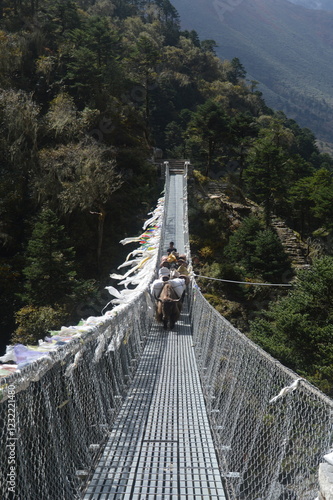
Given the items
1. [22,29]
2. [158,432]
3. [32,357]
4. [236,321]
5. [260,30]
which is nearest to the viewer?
[32,357]

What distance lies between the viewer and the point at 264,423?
2359 millimetres

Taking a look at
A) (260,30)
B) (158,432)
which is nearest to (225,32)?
(260,30)

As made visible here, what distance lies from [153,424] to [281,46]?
141m

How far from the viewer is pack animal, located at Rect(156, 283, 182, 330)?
445cm

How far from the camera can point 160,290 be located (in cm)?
469

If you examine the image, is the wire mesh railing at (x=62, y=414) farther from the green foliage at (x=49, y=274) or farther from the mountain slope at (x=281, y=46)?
the mountain slope at (x=281, y=46)

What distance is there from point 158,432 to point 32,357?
3.51 feet

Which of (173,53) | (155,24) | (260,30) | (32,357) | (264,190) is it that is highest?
(260,30)

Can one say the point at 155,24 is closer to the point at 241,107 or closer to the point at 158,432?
the point at 241,107

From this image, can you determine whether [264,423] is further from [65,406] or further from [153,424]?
[65,406]

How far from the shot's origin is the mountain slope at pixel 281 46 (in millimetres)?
88250

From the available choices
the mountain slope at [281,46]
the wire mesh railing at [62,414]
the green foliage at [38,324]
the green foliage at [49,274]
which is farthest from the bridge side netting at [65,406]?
the mountain slope at [281,46]

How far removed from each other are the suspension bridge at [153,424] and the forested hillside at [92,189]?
5.03m

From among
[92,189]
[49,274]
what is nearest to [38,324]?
[49,274]
